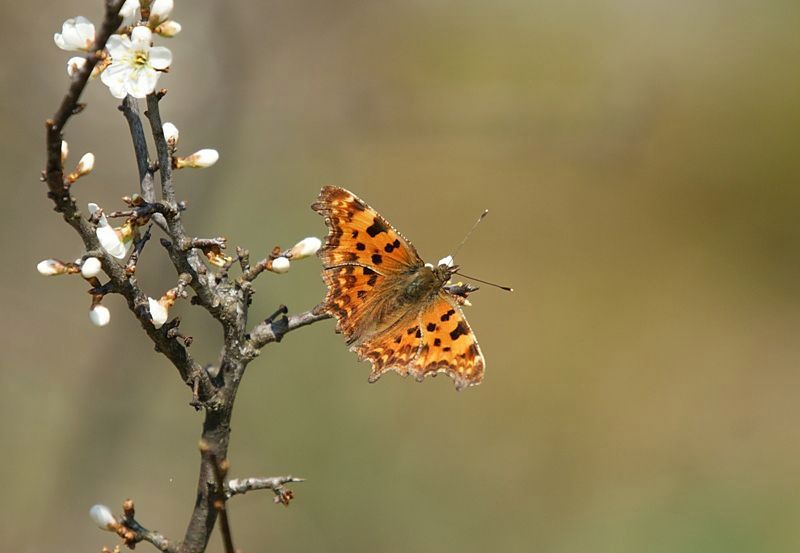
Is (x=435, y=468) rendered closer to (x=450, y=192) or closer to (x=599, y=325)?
(x=599, y=325)

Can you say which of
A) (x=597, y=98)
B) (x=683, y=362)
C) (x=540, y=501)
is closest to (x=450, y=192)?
(x=597, y=98)

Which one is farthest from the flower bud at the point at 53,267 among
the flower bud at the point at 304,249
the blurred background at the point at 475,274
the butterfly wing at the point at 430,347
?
the blurred background at the point at 475,274

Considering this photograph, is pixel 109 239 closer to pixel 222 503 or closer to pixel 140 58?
pixel 140 58

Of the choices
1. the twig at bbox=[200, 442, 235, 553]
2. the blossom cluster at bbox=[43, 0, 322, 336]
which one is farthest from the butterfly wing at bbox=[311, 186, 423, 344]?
the twig at bbox=[200, 442, 235, 553]

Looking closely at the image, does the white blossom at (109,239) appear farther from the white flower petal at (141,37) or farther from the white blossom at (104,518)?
the white blossom at (104,518)

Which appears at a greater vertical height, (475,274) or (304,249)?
(475,274)

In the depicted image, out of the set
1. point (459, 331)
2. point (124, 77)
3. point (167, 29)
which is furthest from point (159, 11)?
point (459, 331)

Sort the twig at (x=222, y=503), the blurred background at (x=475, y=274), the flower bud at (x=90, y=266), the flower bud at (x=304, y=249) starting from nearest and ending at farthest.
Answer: the twig at (x=222, y=503) → the flower bud at (x=90, y=266) → the flower bud at (x=304, y=249) → the blurred background at (x=475, y=274)
